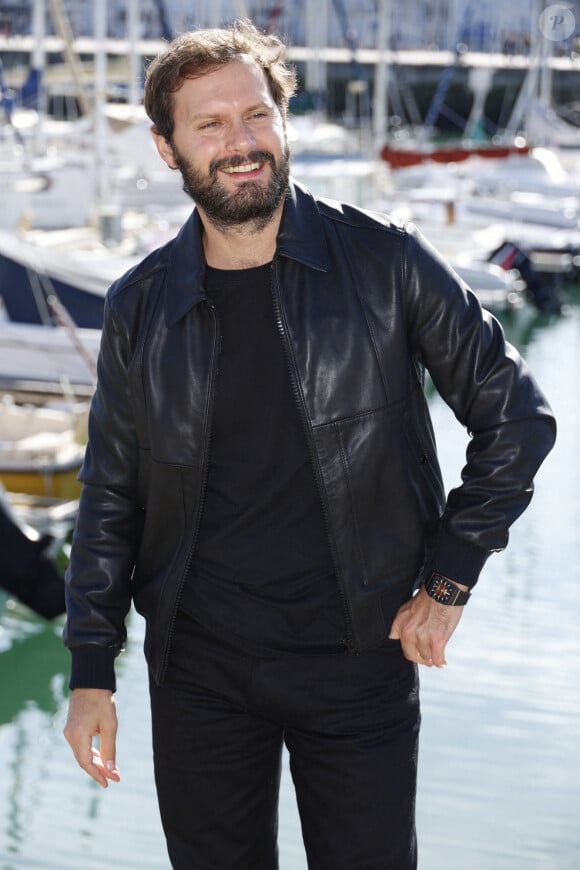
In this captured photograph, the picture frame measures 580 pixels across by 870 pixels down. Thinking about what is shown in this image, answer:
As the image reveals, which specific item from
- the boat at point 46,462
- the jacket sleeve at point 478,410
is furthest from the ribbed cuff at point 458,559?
the boat at point 46,462

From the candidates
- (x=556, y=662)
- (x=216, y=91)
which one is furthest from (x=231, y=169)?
(x=556, y=662)

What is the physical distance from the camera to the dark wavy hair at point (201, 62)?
1.71 metres

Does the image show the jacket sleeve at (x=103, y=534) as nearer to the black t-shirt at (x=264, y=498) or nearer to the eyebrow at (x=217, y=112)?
the black t-shirt at (x=264, y=498)

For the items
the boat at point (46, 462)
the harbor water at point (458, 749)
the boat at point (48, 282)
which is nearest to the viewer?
the harbor water at point (458, 749)

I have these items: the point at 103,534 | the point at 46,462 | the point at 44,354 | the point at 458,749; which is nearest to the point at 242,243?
the point at 103,534

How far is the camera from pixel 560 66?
38.4 metres

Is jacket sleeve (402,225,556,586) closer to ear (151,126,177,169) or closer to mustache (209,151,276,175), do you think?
mustache (209,151,276,175)

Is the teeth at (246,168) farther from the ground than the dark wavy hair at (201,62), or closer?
closer

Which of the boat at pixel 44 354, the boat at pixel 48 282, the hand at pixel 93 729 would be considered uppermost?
the hand at pixel 93 729

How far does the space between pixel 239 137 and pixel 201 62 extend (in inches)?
4.3

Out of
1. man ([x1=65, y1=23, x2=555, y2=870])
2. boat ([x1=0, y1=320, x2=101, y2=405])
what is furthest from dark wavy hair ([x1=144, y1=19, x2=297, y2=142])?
boat ([x1=0, y1=320, x2=101, y2=405])

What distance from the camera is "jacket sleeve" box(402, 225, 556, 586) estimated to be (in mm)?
1679

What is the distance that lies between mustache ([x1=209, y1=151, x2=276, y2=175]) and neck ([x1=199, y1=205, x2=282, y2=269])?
0.07 m

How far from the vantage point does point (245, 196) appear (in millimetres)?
1711
